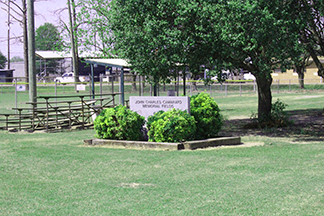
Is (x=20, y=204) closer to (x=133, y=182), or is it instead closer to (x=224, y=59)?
(x=133, y=182)

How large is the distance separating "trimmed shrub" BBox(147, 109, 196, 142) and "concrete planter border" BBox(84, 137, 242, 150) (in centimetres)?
27

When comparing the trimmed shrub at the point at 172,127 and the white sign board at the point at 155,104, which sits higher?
the white sign board at the point at 155,104

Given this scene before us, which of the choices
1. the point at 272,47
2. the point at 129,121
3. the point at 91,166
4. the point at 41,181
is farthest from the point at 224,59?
the point at 41,181

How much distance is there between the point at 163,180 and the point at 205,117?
4500 millimetres

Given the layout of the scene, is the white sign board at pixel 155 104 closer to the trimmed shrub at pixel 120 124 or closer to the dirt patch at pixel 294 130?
the trimmed shrub at pixel 120 124

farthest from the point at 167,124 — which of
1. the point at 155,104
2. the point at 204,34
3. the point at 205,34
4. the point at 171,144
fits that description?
the point at 205,34

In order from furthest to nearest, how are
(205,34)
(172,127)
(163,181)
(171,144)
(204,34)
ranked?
1. (205,34)
2. (204,34)
3. (172,127)
4. (171,144)
5. (163,181)

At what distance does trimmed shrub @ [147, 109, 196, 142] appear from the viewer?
10781mm

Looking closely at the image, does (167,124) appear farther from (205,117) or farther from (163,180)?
(163,180)

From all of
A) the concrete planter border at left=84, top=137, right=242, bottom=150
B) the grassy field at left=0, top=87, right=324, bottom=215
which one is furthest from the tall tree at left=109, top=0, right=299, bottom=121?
the grassy field at left=0, top=87, right=324, bottom=215

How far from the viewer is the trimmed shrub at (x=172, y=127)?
35.4ft

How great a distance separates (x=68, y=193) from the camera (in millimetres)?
6805

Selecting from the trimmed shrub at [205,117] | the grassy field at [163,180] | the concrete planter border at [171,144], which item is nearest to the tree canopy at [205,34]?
the trimmed shrub at [205,117]

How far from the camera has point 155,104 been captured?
12016 mm
